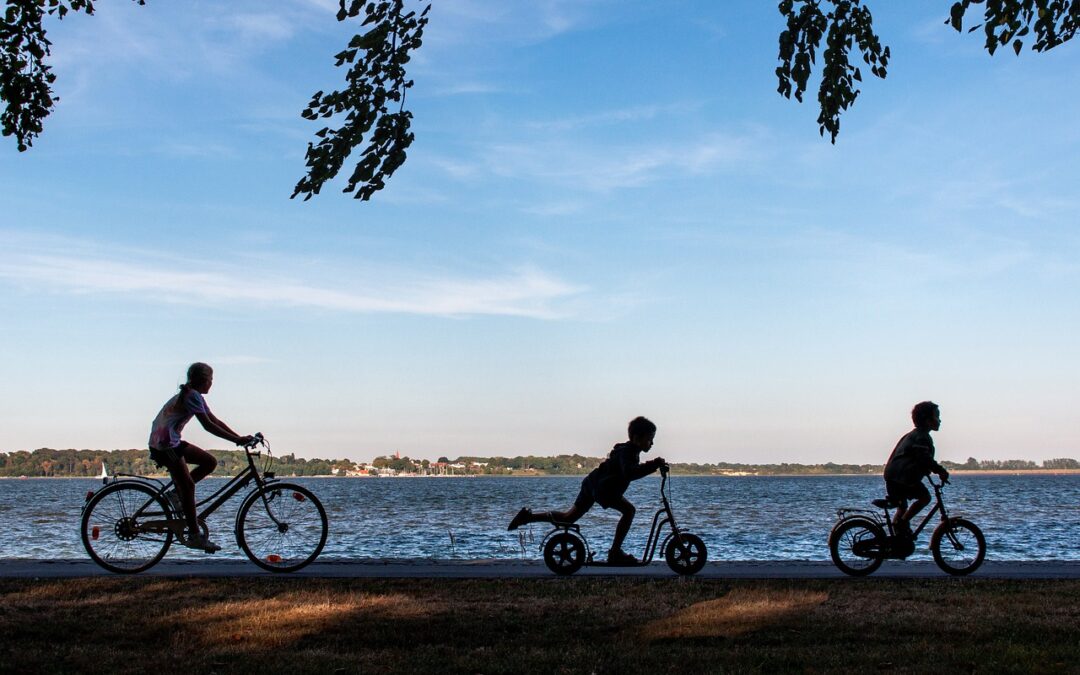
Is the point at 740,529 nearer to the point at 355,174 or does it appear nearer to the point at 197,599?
the point at 197,599

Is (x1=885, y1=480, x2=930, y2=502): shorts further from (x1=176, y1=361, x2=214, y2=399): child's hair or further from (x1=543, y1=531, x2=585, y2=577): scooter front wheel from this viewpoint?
(x1=176, y1=361, x2=214, y2=399): child's hair

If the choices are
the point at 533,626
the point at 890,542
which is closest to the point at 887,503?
the point at 890,542

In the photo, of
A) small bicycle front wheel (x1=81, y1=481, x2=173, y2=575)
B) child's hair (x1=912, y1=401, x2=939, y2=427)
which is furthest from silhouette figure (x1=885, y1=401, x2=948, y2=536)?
small bicycle front wheel (x1=81, y1=481, x2=173, y2=575)

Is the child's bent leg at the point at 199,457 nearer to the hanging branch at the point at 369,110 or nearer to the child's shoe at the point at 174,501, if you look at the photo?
the child's shoe at the point at 174,501

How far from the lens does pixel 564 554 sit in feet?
34.0

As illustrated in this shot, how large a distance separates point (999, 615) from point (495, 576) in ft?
14.7

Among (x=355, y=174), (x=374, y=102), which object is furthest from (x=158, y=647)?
(x=374, y=102)

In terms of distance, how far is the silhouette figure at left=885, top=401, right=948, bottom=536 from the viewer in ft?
34.8

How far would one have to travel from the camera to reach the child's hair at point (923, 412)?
10.7 meters

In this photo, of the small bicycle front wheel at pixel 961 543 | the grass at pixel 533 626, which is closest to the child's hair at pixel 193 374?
the grass at pixel 533 626

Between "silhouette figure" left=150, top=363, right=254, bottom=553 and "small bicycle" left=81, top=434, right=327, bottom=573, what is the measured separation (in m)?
0.26

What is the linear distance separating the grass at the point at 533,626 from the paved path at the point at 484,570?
0.59 m

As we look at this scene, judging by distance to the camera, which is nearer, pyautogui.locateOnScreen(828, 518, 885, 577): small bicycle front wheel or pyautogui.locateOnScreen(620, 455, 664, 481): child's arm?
pyautogui.locateOnScreen(620, 455, 664, 481): child's arm

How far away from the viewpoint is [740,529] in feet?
102
